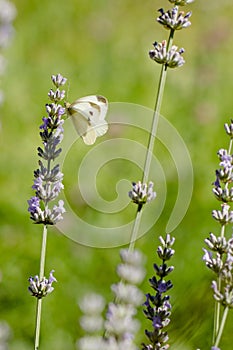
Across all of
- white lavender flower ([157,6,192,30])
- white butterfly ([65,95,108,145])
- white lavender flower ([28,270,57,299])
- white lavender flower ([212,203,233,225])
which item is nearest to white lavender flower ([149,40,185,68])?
white lavender flower ([157,6,192,30])

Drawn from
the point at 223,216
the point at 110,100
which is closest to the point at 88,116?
the point at 223,216

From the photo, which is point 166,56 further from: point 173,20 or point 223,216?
point 223,216

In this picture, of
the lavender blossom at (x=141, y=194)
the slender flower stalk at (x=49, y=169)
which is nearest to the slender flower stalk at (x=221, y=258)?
the lavender blossom at (x=141, y=194)

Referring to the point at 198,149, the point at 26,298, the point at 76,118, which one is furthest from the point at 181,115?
the point at 76,118

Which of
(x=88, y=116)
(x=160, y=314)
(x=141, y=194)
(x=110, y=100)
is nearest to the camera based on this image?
(x=160, y=314)

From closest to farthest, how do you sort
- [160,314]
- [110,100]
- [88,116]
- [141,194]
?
[160,314] < [141,194] < [88,116] < [110,100]
